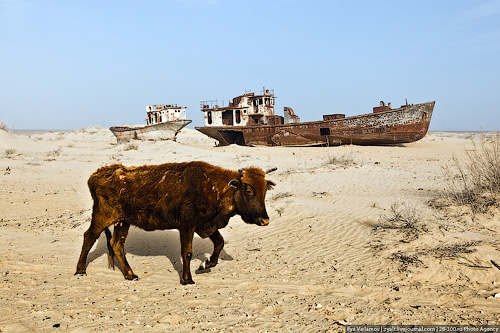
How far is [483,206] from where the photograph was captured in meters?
9.07

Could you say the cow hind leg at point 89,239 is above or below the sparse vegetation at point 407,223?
above

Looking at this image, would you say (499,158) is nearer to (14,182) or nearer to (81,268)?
(81,268)

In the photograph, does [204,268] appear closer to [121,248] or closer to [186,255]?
[186,255]

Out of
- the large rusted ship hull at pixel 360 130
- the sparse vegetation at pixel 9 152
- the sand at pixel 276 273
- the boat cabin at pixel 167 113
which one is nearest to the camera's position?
the sand at pixel 276 273

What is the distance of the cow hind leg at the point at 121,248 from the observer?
20.1ft

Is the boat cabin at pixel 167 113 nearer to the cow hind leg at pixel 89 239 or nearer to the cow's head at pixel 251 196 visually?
the cow hind leg at pixel 89 239

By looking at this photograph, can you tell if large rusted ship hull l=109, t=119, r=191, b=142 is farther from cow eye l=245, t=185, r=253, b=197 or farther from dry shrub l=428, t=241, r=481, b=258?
dry shrub l=428, t=241, r=481, b=258

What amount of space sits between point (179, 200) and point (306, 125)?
24491 mm

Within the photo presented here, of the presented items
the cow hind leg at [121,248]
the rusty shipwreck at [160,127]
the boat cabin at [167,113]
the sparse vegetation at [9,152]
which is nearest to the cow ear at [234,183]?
the cow hind leg at [121,248]

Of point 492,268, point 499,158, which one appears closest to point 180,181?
point 492,268

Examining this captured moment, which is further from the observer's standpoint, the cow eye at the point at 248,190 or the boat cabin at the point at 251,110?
the boat cabin at the point at 251,110

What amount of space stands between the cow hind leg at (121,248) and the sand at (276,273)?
0.19m

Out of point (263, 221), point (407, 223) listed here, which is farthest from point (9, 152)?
point (407, 223)

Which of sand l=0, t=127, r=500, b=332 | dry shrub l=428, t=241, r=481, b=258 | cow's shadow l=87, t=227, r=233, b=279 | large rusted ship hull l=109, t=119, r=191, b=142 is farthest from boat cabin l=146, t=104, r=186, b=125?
dry shrub l=428, t=241, r=481, b=258
